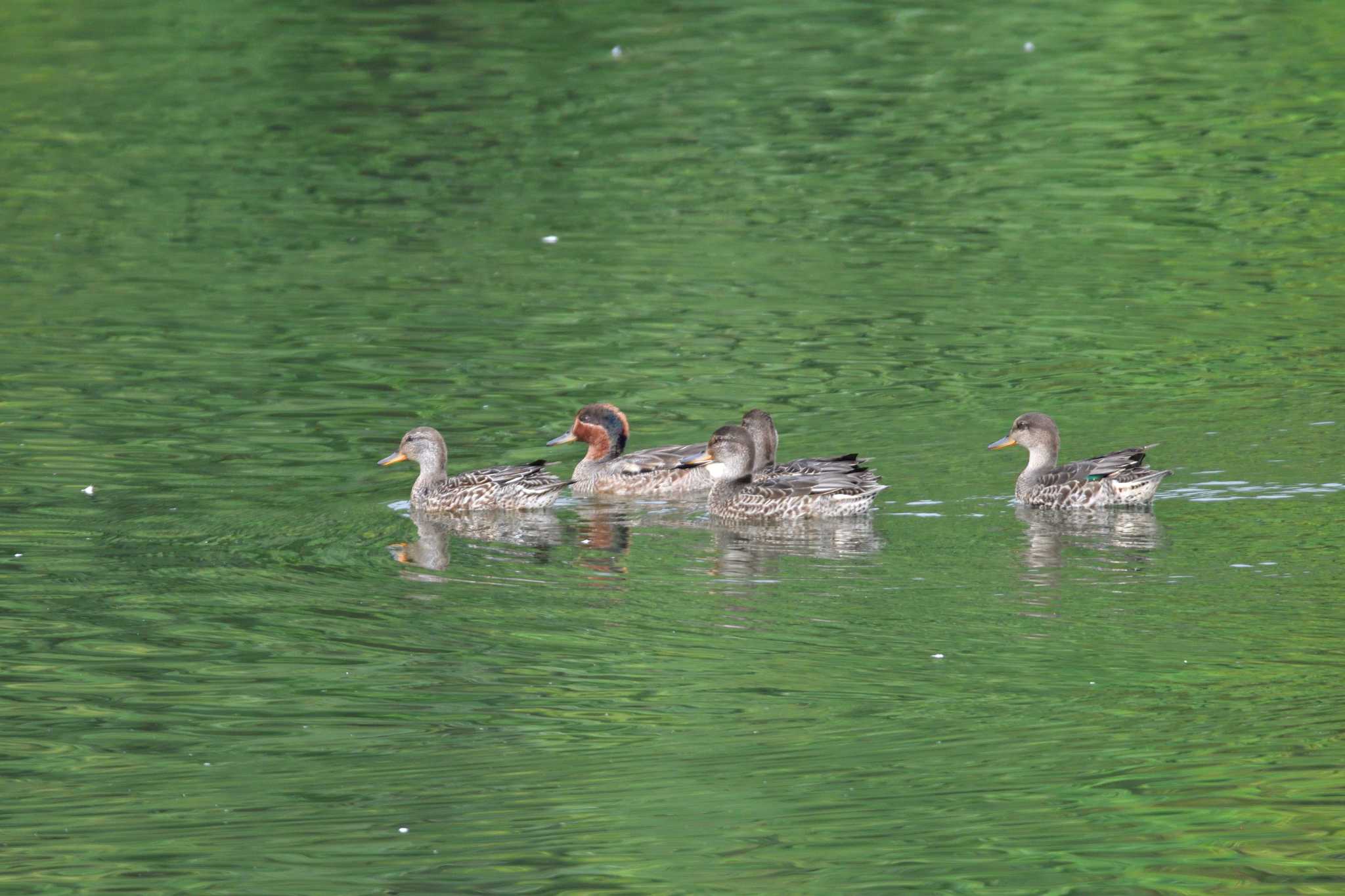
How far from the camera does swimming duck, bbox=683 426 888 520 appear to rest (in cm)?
1370

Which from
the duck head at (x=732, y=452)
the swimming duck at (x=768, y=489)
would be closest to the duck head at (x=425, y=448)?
the swimming duck at (x=768, y=489)

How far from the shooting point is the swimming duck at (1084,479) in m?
13.4

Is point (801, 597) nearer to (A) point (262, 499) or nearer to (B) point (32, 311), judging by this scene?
(A) point (262, 499)

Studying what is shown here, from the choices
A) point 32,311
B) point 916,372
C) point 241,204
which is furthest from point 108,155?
point 916,372

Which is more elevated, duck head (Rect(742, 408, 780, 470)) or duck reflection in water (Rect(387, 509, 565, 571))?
duck head (Rect(742, 408, 780, 470))

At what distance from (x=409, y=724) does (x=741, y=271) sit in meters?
12.0

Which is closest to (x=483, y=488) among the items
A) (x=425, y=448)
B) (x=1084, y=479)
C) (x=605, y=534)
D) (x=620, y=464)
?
(x=425, y=448)

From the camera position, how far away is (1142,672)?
10086 mm

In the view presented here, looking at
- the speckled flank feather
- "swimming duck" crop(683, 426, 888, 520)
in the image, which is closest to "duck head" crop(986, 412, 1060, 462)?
"swimming duck" crop(683, 426, 888, 520)

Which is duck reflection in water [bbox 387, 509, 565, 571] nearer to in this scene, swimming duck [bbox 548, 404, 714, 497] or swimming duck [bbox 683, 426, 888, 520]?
swimming duck [bbox 548, 404, 714, 497]

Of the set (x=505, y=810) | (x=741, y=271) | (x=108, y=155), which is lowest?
(x=505, y=810)

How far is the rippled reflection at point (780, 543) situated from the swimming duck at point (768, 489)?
0.08 meters

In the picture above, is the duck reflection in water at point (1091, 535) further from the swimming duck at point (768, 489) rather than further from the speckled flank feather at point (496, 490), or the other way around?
the speckled flank feather at point (496, 490)

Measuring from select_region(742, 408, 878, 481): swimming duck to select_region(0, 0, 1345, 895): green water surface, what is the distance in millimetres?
558
